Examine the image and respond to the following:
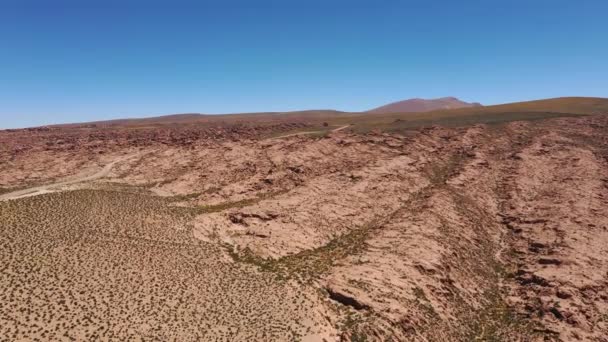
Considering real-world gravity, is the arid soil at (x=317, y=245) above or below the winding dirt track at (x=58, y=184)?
below

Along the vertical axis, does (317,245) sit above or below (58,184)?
below

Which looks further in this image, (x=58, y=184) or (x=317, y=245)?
(x=58, y=184)

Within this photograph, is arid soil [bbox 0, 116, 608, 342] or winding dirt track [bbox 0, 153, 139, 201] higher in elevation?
winding dirt track [bbox 0, 153, 139, 201]

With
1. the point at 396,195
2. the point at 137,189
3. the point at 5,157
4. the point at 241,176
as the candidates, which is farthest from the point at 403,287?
the point at 5,157

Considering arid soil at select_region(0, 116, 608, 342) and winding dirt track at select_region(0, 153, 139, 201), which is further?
winding dirt track at select_region(0, 153, 139, 201)

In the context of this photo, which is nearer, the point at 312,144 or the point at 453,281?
the point at 453,281

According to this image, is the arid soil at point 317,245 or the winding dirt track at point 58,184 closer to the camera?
the arid soil at point 317,245

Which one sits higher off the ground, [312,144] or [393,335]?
[312,144]

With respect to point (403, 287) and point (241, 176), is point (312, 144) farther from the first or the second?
point (403, 287)
